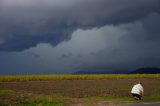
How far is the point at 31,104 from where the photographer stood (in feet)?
110

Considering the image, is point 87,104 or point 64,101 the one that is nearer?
point 87,104

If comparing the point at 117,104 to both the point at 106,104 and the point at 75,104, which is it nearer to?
the point at 106,104

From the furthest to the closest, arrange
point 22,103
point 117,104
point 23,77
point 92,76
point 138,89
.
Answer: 1. point 92,76
2. point 23,77
3. point 138,89
4. point 22,103
5. point 117,104

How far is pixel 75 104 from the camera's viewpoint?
108 ft

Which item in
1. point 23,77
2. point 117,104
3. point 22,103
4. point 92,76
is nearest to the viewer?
point 117,104

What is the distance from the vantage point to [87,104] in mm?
32438

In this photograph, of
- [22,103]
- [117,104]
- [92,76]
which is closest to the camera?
[117,104]

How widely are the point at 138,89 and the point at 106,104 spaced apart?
229 inches

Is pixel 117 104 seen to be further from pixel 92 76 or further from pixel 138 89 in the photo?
pixel 92 76

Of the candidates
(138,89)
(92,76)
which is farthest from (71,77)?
(138,89)

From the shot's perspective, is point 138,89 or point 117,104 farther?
point 138,89

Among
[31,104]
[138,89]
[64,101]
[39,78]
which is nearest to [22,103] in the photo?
[31,104]

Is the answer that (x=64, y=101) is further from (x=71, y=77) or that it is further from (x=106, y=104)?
(x=71, y=77)

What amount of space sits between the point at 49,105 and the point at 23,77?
251 ft
